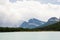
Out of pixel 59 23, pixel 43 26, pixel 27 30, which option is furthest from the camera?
pixel 59 23

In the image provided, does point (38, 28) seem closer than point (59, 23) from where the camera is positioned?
Yes

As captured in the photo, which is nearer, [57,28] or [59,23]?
[57,28]

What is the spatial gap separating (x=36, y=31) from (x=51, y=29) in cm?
653

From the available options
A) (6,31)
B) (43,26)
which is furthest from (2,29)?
(43,26)

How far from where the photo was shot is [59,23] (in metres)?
48.7

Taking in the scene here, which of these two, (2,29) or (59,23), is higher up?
(59,23)

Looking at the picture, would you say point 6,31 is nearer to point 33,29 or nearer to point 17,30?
point 17,30

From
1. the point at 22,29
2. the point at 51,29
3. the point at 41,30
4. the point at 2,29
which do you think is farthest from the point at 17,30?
the point at 51,29

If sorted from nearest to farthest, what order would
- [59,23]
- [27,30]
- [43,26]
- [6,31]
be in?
[27,30] → [6,31] → [43,26] → [59,23]

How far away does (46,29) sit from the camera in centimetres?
4194

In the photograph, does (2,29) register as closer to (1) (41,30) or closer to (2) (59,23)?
(1) (41,30)

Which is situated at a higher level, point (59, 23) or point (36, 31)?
point (59, 23)

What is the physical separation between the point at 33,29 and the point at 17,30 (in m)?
3.65

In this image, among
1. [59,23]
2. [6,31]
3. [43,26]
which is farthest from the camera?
[59,23]
